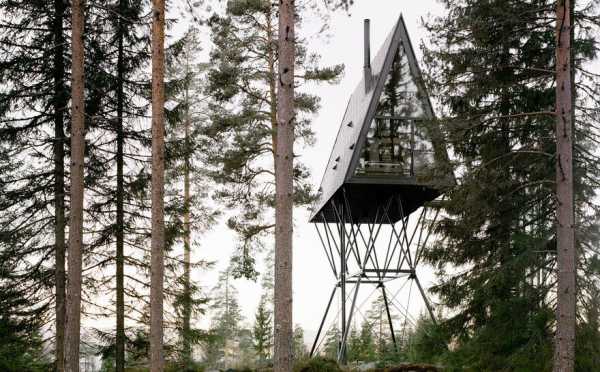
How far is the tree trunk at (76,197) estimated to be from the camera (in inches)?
394

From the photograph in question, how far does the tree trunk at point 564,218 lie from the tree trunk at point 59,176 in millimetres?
8728

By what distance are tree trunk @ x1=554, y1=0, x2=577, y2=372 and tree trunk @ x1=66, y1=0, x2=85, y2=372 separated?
7375 millimetres

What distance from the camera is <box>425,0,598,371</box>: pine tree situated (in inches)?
380

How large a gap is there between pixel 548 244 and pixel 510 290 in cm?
104

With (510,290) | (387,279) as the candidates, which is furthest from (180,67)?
(510,290)

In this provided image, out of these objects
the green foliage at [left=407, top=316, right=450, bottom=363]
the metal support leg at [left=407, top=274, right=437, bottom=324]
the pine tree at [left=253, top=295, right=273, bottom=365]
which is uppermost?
the metal support leg at [left=407, top=274, right=437, bottom=324]

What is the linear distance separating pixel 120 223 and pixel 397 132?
20.7ft

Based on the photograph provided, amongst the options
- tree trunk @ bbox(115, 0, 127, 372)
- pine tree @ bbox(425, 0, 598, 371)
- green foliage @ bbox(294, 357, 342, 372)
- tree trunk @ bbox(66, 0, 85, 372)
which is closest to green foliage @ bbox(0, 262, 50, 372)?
tree trunk @ bbox(115, 0, 127, 372)

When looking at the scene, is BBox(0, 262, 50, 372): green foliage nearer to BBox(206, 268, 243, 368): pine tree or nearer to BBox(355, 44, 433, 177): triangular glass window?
BBox(355, 44, 433, 177): triangular glass window

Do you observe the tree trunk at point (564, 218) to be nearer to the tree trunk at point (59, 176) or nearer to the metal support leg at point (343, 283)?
the metal support leg at point (343, 283)

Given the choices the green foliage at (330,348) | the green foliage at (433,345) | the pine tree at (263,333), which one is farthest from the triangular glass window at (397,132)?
the pine tree at (263,333)

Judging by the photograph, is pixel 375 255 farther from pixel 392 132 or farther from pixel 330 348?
pixel 330 348

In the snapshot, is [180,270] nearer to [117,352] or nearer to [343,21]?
[117,352]

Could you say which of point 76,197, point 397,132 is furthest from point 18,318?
point 397,132
